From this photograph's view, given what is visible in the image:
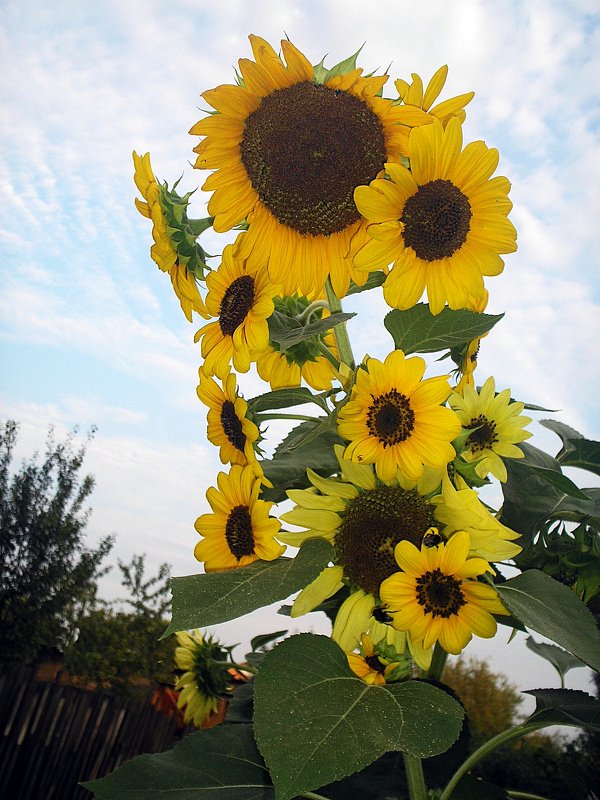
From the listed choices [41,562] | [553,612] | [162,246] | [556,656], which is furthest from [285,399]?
[41,562]

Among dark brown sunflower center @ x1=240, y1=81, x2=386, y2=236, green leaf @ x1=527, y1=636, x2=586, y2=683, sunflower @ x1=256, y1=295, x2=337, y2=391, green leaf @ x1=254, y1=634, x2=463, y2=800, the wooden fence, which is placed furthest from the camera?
the wooden fence

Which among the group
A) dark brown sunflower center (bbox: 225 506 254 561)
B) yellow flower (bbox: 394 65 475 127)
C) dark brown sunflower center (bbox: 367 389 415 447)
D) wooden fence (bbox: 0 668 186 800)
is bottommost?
wooden fence (bbox: 0 668 186 800)

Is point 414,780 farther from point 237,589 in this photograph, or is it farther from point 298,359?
point 298,359

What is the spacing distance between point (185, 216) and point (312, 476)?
25cm

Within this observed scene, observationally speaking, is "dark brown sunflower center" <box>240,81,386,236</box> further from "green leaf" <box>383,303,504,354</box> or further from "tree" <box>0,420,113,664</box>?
"tree" <box>0,420,113,664</box>

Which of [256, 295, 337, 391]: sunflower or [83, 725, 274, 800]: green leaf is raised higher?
[256, 295, 337, 391]: sunflower

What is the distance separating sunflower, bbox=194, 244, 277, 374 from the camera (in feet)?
1.92

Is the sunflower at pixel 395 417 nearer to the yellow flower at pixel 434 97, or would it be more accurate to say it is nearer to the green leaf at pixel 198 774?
the yellow flower at pixel 434 97

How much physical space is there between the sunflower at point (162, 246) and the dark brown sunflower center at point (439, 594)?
29 cm

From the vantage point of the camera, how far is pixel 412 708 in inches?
19.9

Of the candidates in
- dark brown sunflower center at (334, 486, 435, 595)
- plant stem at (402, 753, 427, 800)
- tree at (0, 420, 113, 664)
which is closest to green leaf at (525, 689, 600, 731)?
plant stem at (402, 753, 427, 800)

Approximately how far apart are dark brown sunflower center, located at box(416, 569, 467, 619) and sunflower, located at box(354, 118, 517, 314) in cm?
20

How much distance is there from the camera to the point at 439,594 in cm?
54

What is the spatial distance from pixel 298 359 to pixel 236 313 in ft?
0.35
